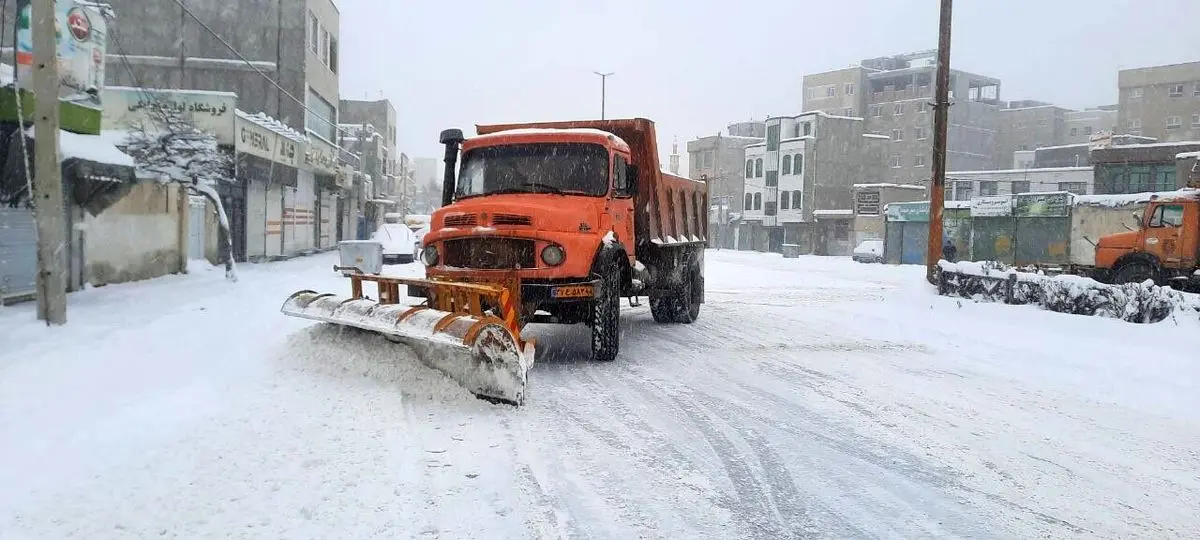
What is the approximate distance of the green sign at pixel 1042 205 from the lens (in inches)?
1466

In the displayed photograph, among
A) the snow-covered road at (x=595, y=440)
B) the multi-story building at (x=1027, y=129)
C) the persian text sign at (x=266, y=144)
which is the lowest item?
the snow-covered road at (x=595, y=440)

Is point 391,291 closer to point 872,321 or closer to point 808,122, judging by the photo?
point 872,321

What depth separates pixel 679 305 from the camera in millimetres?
13555

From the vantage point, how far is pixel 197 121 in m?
24.0

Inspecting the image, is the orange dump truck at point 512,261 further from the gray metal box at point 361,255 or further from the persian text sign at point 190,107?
the persian text sign at point 190,107

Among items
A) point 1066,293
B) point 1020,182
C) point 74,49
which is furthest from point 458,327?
point 1020,182

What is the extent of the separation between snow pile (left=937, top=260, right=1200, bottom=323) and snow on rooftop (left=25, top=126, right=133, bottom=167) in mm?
16196

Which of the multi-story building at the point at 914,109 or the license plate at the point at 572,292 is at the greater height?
the multi-story building at the point at 914,109

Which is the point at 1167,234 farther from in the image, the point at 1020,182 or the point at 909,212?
the point at 1020,182

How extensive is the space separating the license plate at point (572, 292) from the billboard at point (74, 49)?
8594 mm

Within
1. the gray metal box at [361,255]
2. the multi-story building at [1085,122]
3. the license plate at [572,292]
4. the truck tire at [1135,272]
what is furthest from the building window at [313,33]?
the multi-story building at [1085,122]

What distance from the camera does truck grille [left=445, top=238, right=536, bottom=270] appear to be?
8.49 m

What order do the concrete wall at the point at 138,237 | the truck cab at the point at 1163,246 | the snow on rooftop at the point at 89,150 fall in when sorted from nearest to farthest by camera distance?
the snow on rooftop at the point at 89,150 < the concrete wall at the point at 138,237 < the truck cab at the point at 1163,246

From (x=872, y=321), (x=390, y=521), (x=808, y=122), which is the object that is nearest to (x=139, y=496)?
(x=390, y=521)
